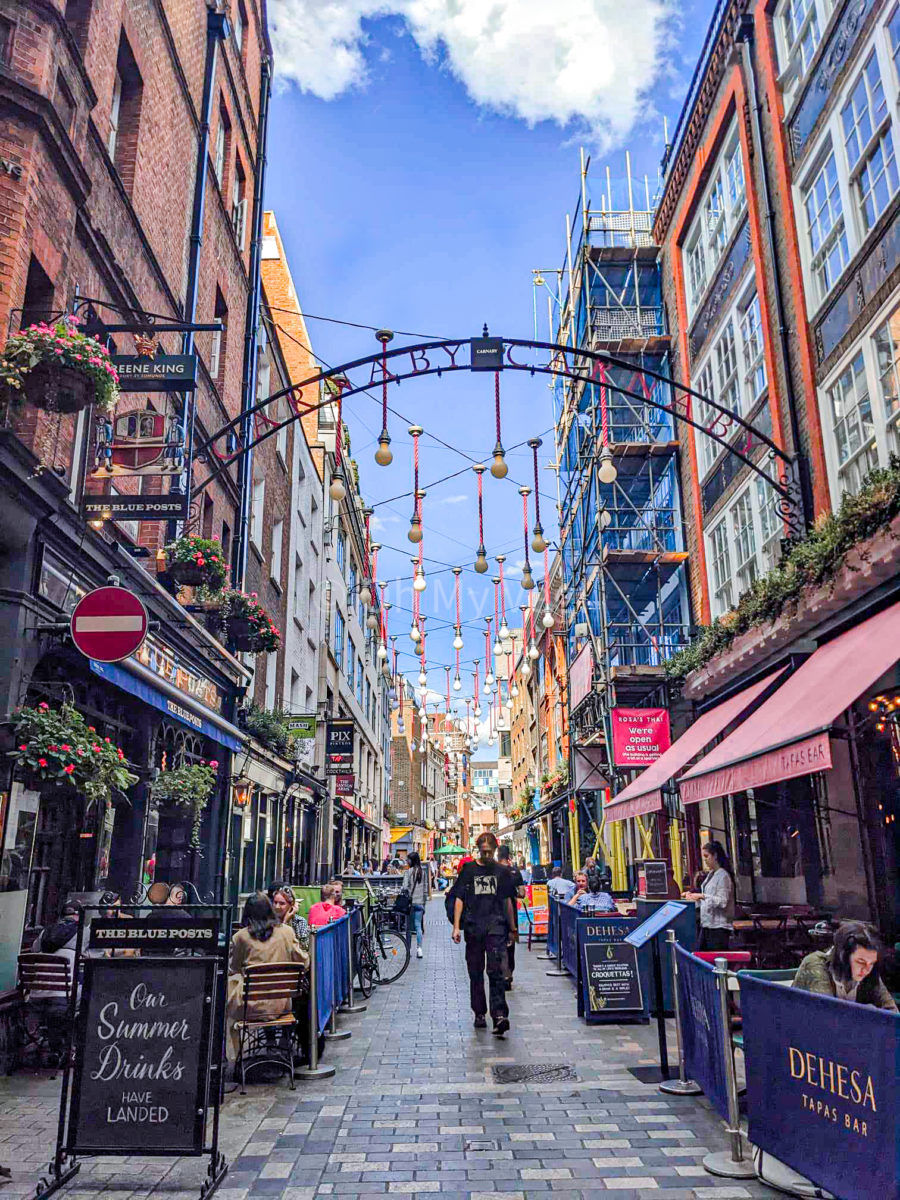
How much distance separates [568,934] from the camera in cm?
1373

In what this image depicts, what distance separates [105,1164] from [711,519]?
16.6m

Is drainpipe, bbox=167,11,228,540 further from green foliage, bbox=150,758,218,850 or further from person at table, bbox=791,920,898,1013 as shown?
person at table, bbox=791,920,898,1013

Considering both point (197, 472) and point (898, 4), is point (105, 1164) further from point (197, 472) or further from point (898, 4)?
point (898, 4)


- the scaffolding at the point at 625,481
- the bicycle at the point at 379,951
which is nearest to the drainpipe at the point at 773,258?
the scaffolding at the point at 625,481

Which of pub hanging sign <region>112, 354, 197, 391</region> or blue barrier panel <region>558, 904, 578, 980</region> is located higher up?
pub hanging sign <region>112, 354, 197, 391</region>

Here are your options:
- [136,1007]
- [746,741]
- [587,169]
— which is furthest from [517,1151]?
[587,169]

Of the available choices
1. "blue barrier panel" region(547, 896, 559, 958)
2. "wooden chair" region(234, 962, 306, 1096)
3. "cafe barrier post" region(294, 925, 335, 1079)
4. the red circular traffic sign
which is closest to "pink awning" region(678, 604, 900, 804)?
"cafe barrier post" region(294, 925, 335, 1079)

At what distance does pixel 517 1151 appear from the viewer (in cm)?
550

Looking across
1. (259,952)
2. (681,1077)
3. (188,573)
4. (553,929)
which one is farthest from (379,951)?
(681,1077)

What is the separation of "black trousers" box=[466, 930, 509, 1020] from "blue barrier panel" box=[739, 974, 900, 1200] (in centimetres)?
474

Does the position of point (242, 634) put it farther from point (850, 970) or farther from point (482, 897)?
point (850, 970)

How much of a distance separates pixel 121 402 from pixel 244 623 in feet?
14.4

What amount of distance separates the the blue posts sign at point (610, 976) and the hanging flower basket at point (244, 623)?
24.4 feet

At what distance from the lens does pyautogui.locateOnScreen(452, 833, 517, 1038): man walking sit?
9609mm
